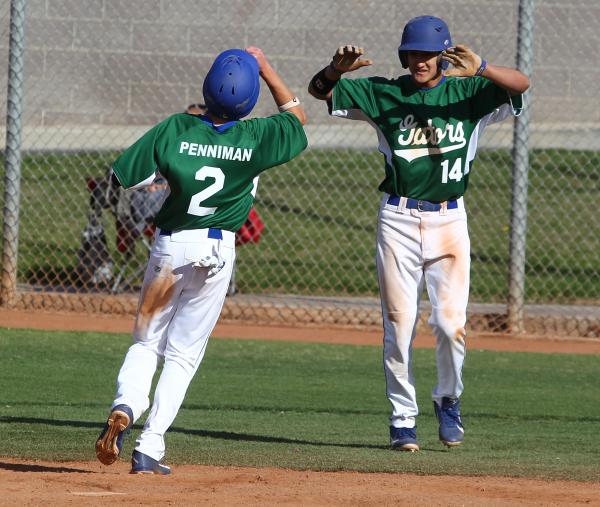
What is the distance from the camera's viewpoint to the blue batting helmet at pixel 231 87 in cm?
509

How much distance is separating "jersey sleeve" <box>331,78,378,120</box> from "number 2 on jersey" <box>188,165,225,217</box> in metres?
1.19

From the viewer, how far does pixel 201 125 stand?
514 centimetres

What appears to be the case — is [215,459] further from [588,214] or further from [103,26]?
→ [588,214]

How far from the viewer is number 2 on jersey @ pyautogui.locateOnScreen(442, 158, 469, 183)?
6.05m

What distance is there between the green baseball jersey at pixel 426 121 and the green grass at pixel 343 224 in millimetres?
5636

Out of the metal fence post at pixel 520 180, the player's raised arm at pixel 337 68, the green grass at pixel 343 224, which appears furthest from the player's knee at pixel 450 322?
the green grass at pixel 343 224

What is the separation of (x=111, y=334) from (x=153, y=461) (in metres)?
4.50

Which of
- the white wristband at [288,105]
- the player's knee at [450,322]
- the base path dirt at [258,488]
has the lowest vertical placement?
the base path dirt at [258,488]

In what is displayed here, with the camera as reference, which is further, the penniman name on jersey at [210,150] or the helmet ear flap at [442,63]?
the helmet ear flap at [442,63]

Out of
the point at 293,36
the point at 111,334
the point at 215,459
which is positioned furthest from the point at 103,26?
the point at 215,459

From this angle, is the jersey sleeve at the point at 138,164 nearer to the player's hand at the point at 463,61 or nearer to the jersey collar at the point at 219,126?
the jersey collar at the point at 219,126

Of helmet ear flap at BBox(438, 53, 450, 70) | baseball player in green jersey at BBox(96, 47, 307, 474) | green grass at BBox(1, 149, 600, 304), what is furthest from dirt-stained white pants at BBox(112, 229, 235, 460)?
green grass at BBox(1, 149, 600, 304)

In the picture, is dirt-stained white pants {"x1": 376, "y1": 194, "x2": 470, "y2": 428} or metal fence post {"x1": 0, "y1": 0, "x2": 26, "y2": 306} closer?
dirt-stained white pants {"x1": 376, "y1": 194, "x2": 470, "y2": 428}

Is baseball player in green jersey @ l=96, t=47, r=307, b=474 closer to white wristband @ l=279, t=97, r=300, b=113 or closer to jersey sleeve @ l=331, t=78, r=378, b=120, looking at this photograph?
white wristband @ l=279, t=97, r=300, b=113
